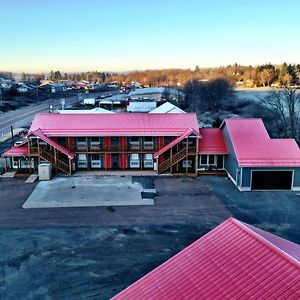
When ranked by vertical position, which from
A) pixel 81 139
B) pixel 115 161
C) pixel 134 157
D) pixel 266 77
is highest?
pixel 266 77

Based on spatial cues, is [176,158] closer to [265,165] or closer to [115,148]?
[115,148]

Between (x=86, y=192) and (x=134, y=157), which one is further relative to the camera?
(x=134, y=157)

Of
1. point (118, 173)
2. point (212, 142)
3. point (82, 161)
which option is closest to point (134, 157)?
point (118, 173)

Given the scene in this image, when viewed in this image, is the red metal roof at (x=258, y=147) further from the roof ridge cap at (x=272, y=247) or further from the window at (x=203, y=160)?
the roof ridge cap at (x=272, y=247)

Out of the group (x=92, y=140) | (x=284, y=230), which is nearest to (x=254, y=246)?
(x=284, y=230)

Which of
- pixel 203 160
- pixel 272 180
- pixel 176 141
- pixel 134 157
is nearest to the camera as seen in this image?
pixel 272 180

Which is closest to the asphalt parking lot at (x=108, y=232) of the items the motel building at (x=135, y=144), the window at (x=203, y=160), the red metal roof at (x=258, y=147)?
the red metal roof at (x=258, y=147)
